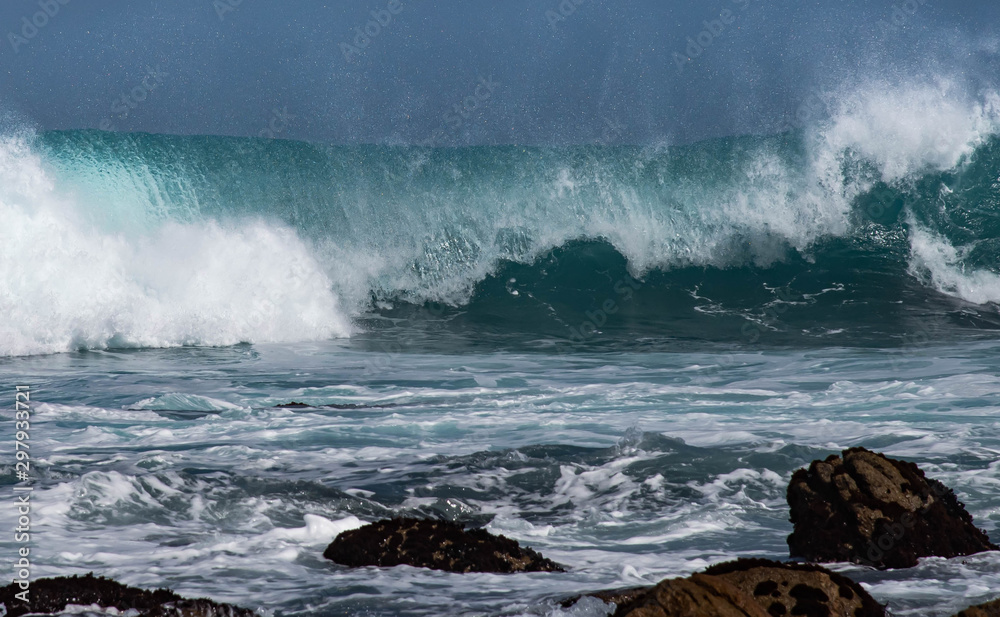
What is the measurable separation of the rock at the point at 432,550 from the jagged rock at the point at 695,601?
1623 mm

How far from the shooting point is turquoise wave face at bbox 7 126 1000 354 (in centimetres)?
1648

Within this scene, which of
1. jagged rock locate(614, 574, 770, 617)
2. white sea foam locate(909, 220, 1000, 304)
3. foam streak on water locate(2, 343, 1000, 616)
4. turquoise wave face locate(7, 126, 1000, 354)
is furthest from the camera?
white sea foam locate(909, 220, 1000, 304)

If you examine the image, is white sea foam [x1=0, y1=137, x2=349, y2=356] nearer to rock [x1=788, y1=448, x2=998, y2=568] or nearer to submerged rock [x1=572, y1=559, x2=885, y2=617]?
rock [x1=788, y1=448, x2=998, y2=568]

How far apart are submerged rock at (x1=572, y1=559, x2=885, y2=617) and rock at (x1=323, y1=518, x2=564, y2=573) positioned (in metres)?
1.32

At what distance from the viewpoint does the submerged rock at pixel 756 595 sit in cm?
286

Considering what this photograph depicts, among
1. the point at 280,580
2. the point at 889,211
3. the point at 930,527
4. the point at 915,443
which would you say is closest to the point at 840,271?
the point at 889,211

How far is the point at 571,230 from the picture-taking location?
2052 cm

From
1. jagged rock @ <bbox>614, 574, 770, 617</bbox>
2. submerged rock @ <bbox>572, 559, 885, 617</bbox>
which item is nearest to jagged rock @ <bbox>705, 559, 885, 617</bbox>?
submerged rock @ <bbox>572, 559, 885, 617</bbox>

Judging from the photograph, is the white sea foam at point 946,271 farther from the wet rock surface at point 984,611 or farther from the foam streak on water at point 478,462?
the wet rock surface at point 984,611

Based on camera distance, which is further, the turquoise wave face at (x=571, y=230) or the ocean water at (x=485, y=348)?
the turquoise wave face at (x=571, y=230)

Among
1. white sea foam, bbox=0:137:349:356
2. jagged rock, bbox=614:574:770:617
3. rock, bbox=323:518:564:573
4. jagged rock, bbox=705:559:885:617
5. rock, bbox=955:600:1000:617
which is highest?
white sea foam, bbox=0:137:349:356

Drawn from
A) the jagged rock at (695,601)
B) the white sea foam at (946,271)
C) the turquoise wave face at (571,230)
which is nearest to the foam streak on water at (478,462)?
the jagged rock at (695,601)

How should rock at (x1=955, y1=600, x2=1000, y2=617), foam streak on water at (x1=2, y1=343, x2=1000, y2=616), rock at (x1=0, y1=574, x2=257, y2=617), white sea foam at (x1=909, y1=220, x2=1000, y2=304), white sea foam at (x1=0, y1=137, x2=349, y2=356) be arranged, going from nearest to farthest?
rock at (x1=955, y1=600, x2=1000, y2=617)
rock at (x1=0, y1=574, x2=257, y2=617)
foam streak on water at (x1=2, y1=343, x2=1000, y2=616)
white sea foam at (x1=0, y1=137, x2=349, y2=356)
white sea foam at (x1=909, y1=220, x2=1000, y2=304)

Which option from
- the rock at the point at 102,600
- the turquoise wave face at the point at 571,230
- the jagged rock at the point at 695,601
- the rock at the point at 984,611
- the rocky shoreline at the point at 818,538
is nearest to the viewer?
the jagged rock at the point at 695,601
